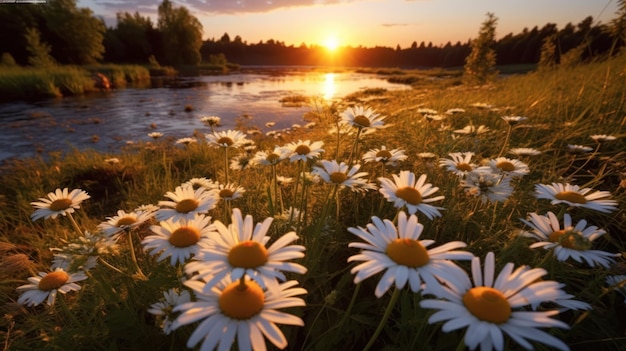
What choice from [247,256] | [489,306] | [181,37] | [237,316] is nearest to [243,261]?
[247,256]

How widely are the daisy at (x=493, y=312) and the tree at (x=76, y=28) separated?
132 feet

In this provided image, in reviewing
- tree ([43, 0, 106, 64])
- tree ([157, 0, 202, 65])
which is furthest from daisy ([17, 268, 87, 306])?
tree ([157, 0, 202, 65])

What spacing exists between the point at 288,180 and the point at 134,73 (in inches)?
1106

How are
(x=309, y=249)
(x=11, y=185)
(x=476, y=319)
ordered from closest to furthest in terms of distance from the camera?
(x=476, y=319) < (x=309, y=249) < (x=11, y=185)

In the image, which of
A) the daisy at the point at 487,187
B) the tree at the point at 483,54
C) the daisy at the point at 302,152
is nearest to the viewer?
the daisy at the point at 487,187

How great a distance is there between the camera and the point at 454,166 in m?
2.10

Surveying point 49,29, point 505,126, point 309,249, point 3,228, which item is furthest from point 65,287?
point 49,29

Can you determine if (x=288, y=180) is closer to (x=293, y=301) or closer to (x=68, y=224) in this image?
(x=293, y=301)

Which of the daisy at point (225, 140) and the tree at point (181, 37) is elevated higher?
the tree at point (181, 37)

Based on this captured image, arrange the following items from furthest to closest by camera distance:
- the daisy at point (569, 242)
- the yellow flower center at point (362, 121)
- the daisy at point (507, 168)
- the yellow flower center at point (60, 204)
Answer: the yellow flower center at point (362, 121) < the daisy at point (507, 168) < the yellow flower center at point (60, 204) < the daisy at point (569, 242)

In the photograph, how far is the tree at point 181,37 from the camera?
4375cm

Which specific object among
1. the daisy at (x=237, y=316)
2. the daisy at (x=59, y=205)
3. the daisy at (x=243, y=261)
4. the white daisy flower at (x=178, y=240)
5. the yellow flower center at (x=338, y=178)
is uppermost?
the daisy at (x=243, y=261)

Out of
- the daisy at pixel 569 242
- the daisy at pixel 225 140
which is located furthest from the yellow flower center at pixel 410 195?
the daisy at pixel 225 140

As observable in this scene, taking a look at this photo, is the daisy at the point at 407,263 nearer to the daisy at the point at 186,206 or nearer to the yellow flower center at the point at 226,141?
the daisy at the point at 186,206
